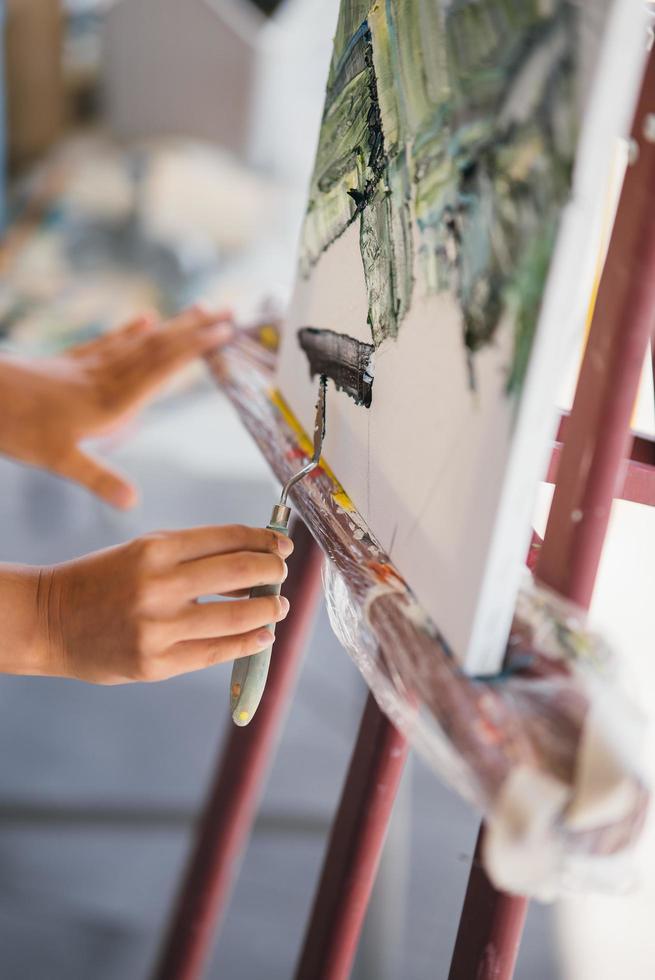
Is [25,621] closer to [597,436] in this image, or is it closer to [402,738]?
[402,738]

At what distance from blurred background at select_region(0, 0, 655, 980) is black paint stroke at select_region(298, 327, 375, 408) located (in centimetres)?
45

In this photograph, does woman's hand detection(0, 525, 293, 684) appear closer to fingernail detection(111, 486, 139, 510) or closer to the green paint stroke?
the green paint stroke

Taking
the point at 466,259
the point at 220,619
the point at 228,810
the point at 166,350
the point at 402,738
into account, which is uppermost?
the point at 466,259

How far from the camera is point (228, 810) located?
963 mm

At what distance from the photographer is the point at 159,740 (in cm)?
159

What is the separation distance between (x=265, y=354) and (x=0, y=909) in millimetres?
919

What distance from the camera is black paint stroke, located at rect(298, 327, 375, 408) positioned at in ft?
1.87

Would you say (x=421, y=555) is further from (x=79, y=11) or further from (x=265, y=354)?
(x=79, y=11)

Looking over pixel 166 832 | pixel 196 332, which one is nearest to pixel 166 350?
pixel 196 332

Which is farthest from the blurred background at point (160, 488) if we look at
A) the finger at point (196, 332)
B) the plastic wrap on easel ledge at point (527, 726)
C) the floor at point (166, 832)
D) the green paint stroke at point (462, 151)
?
the plastic wrap on easel ledge at point (527, 726)

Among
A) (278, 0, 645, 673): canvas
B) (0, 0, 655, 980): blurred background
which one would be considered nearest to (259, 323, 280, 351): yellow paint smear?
(0, 0, 655, 980): blurred background

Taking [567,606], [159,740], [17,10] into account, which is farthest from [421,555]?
[17,10]

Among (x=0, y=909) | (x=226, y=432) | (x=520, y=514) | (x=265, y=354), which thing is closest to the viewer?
(x=520, y=514)

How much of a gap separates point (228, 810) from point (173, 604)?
1.68 feet
